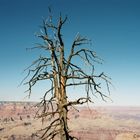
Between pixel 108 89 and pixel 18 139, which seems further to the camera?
pixel 18 139

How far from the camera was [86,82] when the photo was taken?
21.8ft

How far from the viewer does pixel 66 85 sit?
22.1 feet

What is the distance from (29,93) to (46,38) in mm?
1385

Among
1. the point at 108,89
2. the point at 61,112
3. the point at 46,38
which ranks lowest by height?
the point at 61,112

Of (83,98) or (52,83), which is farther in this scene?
(52,83)

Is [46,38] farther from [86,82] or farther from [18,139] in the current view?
[18,139]

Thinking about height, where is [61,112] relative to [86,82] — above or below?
below

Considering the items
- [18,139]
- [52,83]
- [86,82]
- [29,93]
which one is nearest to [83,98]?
[86,82]

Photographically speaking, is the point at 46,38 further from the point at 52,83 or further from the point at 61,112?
the point at 61,112

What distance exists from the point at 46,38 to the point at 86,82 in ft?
4.69

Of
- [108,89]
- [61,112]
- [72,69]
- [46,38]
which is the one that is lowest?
[61,112]

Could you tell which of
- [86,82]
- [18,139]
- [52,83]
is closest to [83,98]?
Answer: [86,82]

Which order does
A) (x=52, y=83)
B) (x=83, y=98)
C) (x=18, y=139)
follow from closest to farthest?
1. (x=83, y=98)
2. (x=52, y=83)
3. (x=18, y=139)

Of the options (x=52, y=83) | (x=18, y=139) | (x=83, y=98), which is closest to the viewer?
(x=83, y=98)
